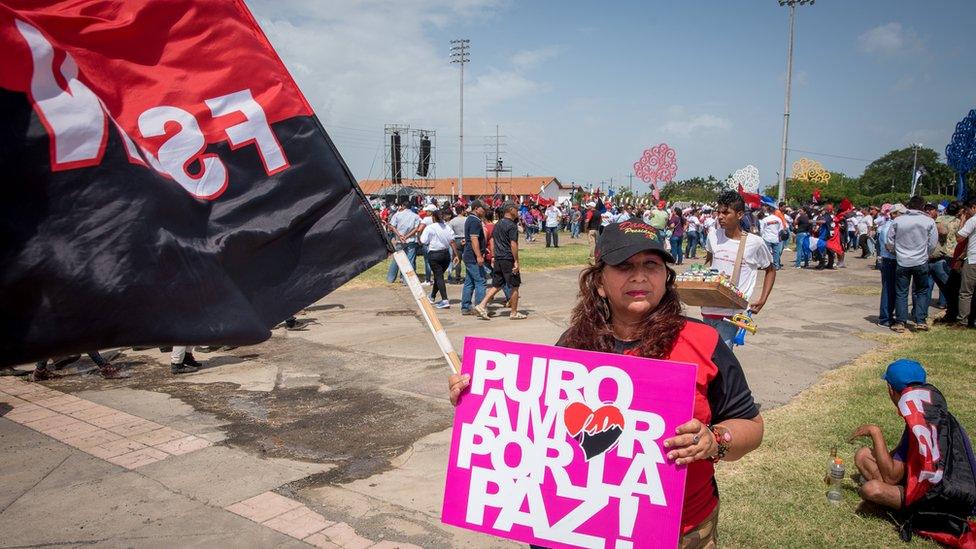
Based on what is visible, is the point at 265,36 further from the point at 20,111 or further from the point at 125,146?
the point at 20,111

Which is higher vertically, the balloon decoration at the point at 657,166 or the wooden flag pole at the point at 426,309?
the balloon decoration at the point at 657,166

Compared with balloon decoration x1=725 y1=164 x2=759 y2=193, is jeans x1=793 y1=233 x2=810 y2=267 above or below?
below

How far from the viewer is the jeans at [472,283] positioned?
470 inches

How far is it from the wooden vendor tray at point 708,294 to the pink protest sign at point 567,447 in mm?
A: 3232

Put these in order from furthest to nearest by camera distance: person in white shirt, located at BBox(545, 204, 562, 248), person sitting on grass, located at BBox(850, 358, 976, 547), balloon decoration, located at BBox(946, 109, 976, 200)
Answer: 1. person in white shirt, located at BBox(545, 204, 562, 248)
2. balloon decoration, located at BBox(946, 109, 976, 200)
3. person sitting on grass, located at BBox(850, 358, 976, 547)

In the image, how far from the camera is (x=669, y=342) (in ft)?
7.23

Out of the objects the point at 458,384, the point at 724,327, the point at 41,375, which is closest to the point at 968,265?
the point at 724,327

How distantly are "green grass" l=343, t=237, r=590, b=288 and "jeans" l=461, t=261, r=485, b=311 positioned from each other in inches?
119

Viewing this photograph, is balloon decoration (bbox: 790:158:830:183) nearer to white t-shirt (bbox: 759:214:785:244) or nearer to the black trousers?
white t-shirt (bbox: 759:214:785:244)

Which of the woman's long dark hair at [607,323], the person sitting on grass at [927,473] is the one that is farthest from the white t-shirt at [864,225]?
the woman's long dark hair at [607,323]

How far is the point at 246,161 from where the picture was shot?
2.67m

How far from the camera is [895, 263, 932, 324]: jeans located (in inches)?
398

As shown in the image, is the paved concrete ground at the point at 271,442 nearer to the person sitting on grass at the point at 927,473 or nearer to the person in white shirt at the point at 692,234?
the person sitting on grass at the point at 927,473

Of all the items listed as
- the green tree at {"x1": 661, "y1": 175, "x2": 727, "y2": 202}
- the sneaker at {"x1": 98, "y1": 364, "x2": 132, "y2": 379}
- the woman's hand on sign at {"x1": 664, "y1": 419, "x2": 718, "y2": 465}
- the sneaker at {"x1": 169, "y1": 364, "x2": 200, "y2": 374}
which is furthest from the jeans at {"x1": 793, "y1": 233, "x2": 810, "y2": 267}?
the green tree at {"x1": 661, "y1": 175, "x2": 727, "y2": 202}
